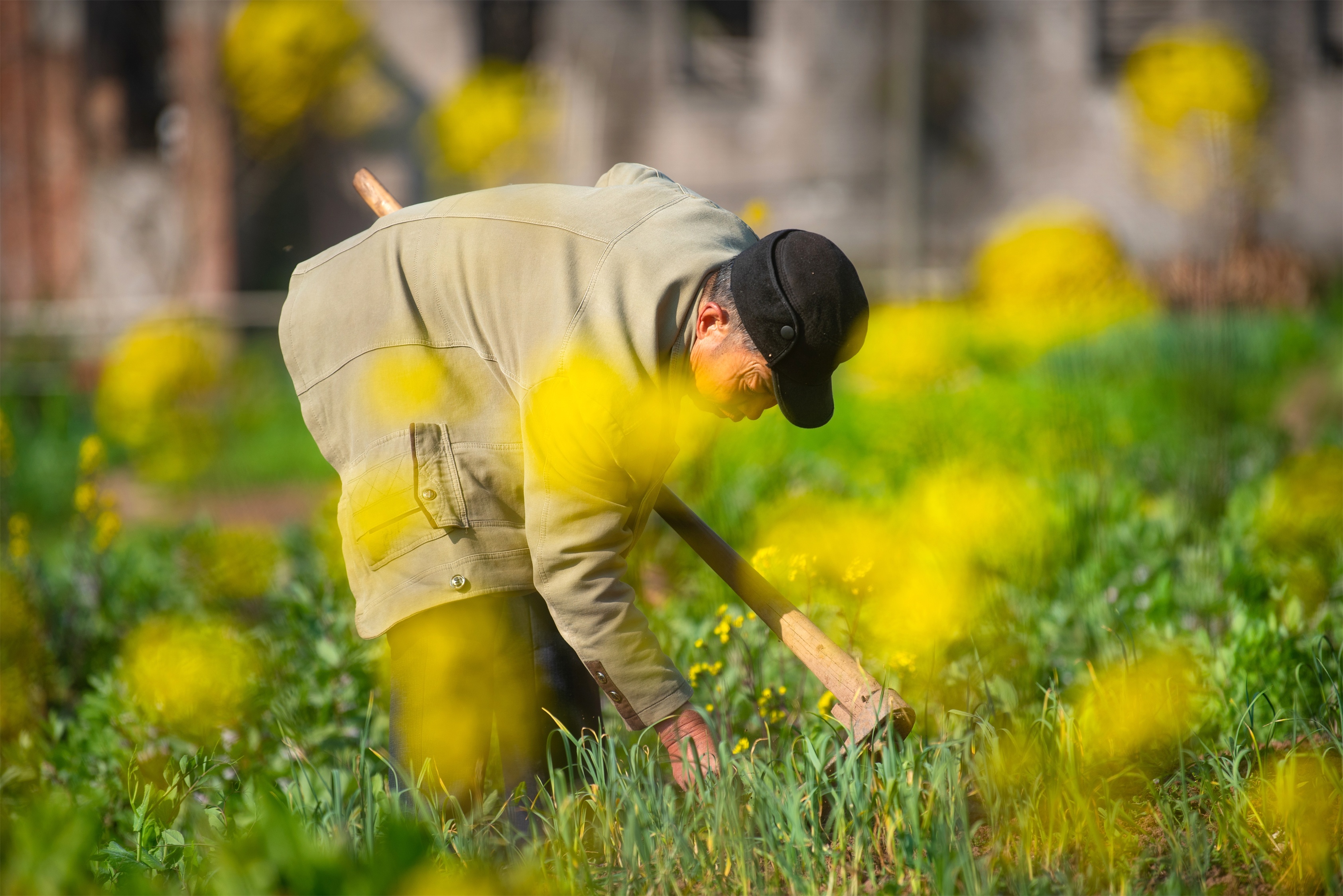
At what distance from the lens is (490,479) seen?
6.72ft

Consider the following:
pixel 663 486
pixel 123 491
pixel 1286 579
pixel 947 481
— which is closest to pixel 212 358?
pixel 123 491

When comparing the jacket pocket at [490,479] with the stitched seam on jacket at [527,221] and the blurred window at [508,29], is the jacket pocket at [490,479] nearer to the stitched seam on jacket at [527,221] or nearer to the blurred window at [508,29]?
the stitched seam on jacket at [527,221]

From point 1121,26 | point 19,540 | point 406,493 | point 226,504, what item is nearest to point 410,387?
point 406,493

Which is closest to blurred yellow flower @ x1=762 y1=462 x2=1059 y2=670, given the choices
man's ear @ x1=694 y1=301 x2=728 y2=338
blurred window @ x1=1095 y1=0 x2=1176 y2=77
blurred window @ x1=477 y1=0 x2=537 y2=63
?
man's ear @ x1=694 y1=301 x2=728 y2=338

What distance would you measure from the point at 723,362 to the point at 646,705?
0.60 m

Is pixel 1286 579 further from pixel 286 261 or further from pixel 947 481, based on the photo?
pixel 286 261

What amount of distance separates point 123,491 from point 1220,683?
22.2 ft

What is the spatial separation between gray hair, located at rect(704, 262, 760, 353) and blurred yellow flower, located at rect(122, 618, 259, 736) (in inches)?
64.6

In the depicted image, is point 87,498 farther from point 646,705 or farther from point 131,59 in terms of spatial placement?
point 131,59

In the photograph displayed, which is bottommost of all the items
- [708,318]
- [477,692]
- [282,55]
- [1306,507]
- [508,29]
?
[1306,507]

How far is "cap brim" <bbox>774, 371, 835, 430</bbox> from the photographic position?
1.91 m

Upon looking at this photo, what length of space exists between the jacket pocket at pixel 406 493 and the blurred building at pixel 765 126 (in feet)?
32.1

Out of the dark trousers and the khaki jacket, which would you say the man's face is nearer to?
the khaki jacket

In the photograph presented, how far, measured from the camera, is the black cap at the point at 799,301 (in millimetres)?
1787
